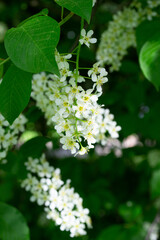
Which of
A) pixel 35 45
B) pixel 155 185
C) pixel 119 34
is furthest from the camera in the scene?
pixel 155 185

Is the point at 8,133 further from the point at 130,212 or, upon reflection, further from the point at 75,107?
the point at 130,212

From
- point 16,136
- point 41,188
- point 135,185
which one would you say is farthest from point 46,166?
point 135,185

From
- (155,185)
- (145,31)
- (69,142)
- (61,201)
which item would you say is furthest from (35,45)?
(155,185)

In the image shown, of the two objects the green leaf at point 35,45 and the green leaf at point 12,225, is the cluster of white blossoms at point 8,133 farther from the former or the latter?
the green leaf at point 35,45

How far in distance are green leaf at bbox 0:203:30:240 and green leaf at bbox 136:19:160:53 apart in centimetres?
86

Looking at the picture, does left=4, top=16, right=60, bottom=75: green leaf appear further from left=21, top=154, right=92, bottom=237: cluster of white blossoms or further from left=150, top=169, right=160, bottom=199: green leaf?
left=150, top=169, right=160, bottom=199: green leaf

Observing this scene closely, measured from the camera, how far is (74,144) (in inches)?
36.2

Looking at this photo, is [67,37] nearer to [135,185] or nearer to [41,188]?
[41,188]

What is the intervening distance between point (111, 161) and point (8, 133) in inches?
54.0

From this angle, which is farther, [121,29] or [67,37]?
[67,37]

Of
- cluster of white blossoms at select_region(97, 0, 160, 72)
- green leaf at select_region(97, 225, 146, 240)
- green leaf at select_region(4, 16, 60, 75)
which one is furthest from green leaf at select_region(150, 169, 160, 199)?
green leaf at select_region(4, 16, 60, 75)

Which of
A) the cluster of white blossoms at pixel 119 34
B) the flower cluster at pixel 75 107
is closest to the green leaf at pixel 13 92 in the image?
the flower cluster at pixel 75 107

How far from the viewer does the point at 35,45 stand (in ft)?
2.54

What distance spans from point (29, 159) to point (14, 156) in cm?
10
